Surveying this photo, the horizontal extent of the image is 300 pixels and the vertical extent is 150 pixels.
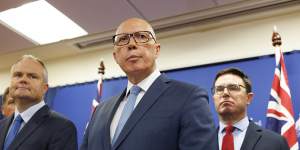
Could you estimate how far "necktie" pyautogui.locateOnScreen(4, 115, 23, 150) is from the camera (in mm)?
1960

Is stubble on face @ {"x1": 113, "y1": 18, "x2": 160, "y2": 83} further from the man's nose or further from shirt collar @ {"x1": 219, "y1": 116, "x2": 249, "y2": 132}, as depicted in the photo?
shirt collar @ {"x1": 219, "y1": 116, "x2": 249, "y2": 132}

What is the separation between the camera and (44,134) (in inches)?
75.9

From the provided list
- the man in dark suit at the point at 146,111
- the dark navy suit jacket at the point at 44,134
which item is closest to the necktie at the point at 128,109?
the man in dark suit at the point at 146,111

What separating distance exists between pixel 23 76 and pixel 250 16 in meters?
2.13

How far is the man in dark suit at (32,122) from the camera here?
190 cm

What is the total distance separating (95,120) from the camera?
1.67 m

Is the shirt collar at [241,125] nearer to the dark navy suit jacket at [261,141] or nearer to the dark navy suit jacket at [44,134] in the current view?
the dark navy suit jacket at [261,141]

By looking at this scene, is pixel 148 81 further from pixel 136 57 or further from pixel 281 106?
pixel 281 106

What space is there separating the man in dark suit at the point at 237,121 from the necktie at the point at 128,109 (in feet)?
2.28

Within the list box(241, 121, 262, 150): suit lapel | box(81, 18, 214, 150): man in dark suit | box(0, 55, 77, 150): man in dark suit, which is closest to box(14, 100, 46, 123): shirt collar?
box(0, 55, 77, 150): man in dark suit

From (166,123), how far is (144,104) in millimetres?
123

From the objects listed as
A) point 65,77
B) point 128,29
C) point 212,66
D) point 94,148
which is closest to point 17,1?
point 65,77

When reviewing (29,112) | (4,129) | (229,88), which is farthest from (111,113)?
(229,88)

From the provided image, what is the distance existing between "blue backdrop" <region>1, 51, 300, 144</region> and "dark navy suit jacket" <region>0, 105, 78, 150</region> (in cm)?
158
